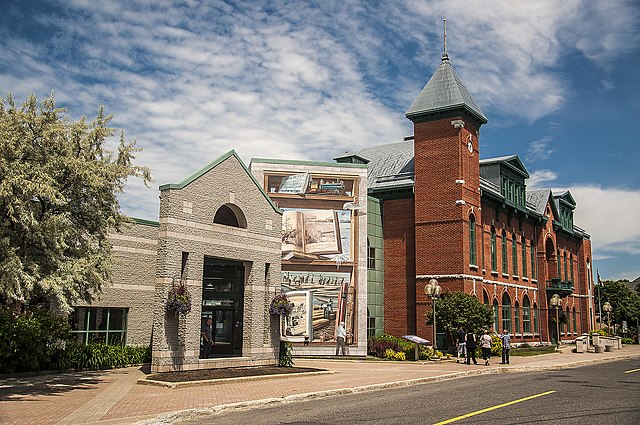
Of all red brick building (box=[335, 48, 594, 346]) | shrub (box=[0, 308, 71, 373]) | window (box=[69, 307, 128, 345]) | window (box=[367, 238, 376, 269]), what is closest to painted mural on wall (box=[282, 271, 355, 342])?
window (box=[367, 238, 376, 269])

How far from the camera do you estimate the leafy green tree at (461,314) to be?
3319 cm

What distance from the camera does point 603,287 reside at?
288 ft

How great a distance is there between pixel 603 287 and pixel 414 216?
60837mm

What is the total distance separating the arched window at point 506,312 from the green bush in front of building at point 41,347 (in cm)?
2866

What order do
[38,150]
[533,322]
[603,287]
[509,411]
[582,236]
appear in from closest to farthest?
[509,411], [38,150], [533,322], [582,236], [603,287]

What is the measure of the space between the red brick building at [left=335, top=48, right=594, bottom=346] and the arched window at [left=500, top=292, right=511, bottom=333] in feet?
0.24

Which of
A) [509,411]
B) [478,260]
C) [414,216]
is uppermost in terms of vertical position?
[414,216]

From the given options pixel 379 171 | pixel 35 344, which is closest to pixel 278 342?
pixel 35 344

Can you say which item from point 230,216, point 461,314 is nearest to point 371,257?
point 461,314

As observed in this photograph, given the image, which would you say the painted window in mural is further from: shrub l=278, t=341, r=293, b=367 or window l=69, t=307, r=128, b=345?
window l=69, t=307, r=128, b=345

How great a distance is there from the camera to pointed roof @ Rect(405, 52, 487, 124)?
124 feet

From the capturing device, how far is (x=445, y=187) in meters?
37.4

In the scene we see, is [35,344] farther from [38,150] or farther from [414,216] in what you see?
[414,216]

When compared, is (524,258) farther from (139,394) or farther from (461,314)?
(139,394)
